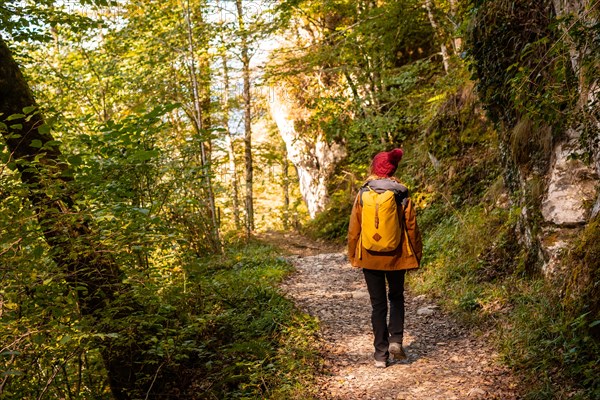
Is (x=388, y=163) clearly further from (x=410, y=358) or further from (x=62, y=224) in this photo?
(x=62, y=224)

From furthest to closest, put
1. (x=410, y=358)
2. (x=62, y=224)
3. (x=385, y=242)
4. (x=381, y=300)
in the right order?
1. (x=410, y=358)
2. (x=381, y=300)
3. (x=385, y=242)
4. (x=62, y=224)

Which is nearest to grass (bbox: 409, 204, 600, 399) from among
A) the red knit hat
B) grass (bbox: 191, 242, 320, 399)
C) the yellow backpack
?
the yellow backpack

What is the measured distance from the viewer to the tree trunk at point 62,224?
4.21 metres

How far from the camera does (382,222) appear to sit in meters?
5.09

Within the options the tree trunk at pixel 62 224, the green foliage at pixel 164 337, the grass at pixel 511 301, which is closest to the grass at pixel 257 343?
the green foliage at pixel 164 337

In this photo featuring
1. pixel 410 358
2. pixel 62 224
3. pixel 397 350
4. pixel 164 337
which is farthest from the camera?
pixel 164 337

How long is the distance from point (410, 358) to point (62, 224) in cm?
381

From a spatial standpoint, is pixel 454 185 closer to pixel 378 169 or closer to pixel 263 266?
pixel 263 266

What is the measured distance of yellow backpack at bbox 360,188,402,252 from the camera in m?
5.06

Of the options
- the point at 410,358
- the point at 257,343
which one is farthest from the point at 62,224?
the point at 410,358

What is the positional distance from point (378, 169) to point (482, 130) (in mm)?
5687

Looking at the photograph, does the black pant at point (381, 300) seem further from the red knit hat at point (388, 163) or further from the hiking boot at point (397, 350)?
the red knit hat at point (388, 163)

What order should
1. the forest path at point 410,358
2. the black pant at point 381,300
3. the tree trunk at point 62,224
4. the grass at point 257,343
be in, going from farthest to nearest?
the black pant at point 381,300 → the grass at point 257,343 → the forest path at point 410,358 → the tree trunk at point 62,224

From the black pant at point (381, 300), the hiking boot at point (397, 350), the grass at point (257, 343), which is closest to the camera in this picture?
the grass at point (257, 343)
